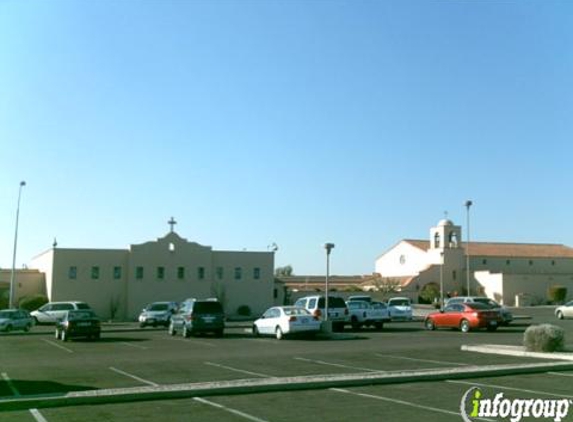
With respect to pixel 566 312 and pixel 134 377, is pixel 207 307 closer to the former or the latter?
pixel 134 377

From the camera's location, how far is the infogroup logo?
35.0 feet

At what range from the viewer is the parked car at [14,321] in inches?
1480

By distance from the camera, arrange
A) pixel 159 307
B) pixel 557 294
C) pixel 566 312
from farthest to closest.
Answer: pixel 557 294
pixel 566 312
pixel 159 307

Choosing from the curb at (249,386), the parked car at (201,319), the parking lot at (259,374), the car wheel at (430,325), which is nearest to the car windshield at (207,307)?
the parked car at (201,319)

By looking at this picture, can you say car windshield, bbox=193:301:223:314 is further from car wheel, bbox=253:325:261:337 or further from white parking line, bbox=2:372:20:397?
white parking line, bbox=2:372:20:397

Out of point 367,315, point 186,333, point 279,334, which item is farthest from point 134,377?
point 367,315

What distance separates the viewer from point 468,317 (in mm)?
33125

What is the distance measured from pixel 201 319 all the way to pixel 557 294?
5530 centimetres

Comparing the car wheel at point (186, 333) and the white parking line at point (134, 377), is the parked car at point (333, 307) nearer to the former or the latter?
the car wheel at point (186, 333)

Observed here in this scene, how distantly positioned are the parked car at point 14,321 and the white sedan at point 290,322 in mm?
15795

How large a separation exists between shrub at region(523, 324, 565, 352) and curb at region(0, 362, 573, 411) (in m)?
2.85

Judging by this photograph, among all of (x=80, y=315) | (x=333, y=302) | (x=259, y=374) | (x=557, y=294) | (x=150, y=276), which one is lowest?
(x=259, y=374)

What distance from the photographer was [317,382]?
13.8 m

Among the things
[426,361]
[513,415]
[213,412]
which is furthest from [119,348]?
[513,415]
